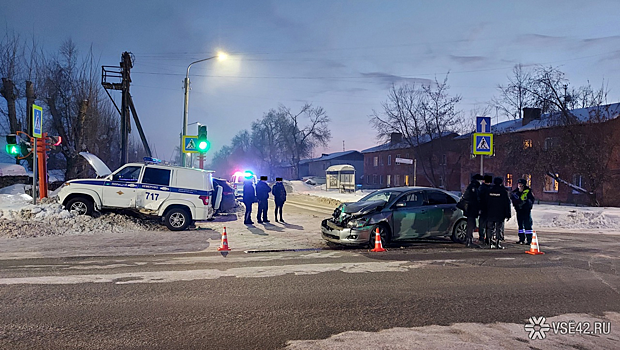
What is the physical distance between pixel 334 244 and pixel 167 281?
4945mm

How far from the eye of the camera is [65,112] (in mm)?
31203

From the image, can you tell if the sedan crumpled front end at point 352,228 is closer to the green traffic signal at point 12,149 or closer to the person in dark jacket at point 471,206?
the person in dark jacket at point 471,206

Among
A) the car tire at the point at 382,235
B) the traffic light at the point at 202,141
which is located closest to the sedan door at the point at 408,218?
the car tire at the point at 382,235

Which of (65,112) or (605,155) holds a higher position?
(65,112)

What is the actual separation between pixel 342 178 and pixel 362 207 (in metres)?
35.5

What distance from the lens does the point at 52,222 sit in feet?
40.2

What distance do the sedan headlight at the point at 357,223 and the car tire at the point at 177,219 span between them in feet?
19.1

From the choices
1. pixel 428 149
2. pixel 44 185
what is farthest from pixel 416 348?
pixel 428 149

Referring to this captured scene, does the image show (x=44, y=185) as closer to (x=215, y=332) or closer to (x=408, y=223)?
(x=408, y=223)

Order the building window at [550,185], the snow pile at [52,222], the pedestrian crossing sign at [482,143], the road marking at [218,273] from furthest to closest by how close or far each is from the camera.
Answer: the building window at [550,185], the pedestrian crossing sign at [482,143], the snow pile at [52,222], the road marking at [218,273]

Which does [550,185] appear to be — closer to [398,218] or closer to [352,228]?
[398,218]

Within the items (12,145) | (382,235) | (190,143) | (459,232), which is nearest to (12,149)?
(12,145)

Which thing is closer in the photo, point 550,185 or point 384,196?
point 384,196

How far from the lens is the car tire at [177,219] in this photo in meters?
13.1
